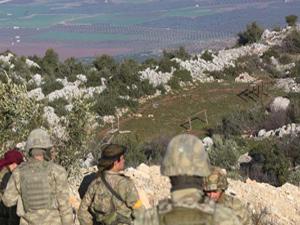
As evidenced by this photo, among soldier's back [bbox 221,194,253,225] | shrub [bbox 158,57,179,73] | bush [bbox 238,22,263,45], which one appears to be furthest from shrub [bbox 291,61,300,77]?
soldier's back [bbox 221,194,253,225]

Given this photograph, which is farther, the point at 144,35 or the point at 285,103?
the point at 144,35

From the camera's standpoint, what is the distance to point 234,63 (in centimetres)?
3528

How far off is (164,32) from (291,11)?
20802mm

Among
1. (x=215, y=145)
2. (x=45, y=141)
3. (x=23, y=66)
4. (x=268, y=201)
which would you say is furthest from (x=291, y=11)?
(x=45, y=141)

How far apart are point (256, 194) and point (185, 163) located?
28.6ft

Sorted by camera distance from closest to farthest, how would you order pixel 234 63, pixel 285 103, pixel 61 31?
pixel 285 103
pixel 234 63
pixel 61 31

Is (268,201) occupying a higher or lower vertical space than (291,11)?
higher

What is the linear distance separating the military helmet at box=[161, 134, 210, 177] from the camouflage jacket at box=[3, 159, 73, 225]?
2938 mm

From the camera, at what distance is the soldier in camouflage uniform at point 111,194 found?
19.3 ft

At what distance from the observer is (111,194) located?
592cm

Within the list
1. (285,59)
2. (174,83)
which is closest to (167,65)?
(174,83)

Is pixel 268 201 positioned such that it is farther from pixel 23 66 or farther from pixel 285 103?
pixel 23 66

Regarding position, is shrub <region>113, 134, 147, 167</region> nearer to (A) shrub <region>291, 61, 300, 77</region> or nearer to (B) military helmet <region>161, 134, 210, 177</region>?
(B) military helmet <region>161, 134, 210, 177</region>

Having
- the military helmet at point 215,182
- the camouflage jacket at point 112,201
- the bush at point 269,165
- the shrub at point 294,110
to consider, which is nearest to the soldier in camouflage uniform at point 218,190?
the military helmet at point 215,182
